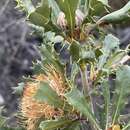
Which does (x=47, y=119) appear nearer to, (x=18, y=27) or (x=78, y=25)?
(x=78, y=25)

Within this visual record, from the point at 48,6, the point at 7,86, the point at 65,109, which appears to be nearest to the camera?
the point at 48,6

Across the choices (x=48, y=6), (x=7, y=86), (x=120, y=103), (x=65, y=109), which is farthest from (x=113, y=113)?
(x=7, y=86)

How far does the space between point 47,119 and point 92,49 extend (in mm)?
301

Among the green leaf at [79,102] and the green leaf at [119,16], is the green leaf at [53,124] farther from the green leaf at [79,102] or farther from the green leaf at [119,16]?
the green leaf at [119,16]

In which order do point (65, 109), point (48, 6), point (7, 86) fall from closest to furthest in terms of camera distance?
1. point (48, 6)
2. point (65, 109)
3. point (7, 86)

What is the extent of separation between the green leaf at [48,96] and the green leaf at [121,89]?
21 centimetres

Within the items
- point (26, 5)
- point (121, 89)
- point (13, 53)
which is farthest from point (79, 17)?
point (13, 53)

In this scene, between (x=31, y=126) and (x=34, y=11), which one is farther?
(x=31, y=126)

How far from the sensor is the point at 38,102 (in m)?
1.86

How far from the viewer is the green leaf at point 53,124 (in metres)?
1.73

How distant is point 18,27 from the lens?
18.8 ft

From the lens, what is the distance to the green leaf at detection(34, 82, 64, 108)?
5.74ft

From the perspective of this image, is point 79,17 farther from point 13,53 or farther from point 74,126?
point 13,53

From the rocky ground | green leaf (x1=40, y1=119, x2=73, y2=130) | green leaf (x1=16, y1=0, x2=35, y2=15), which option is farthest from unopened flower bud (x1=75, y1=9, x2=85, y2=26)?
the rocky ground
